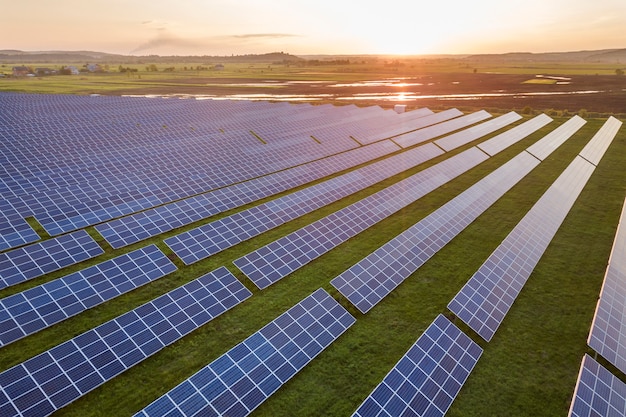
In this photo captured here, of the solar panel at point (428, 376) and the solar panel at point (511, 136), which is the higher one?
the solar panel at point (511, 136)

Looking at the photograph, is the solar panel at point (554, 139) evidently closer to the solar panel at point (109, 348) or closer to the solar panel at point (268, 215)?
the solar panel at point (268, 215)

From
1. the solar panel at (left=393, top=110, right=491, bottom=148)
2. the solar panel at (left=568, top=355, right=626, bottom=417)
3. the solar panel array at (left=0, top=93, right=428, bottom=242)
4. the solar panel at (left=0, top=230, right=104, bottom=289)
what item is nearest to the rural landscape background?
the solar panel at (left=0, top=230, right=104, bottom=289)

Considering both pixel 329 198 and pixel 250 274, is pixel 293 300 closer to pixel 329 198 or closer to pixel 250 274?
pixel 250 274

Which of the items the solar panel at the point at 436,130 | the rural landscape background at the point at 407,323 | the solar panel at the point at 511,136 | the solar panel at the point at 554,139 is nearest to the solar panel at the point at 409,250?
the rural landscape background at the point at 407,323

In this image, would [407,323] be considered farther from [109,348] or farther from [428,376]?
[109,348]

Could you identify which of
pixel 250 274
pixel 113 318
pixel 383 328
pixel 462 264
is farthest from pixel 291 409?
pixel 462 264

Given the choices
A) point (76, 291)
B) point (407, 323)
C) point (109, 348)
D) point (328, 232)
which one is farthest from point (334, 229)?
point (76, 291)

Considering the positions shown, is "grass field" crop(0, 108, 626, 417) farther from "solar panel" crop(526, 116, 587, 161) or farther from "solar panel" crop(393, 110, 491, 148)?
"solar panel" crop(393, 110, 491, 148)

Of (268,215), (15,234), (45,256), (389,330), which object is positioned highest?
(15,234)
